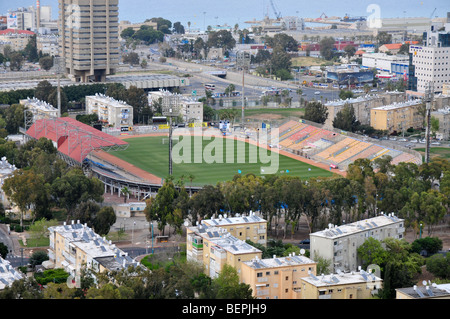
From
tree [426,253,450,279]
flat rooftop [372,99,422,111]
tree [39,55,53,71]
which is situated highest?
tree [39,55,53,71]

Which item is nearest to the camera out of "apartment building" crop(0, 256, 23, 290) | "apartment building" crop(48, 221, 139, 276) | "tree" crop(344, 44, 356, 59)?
"apartment building" crop(0, 256, 23, 290)

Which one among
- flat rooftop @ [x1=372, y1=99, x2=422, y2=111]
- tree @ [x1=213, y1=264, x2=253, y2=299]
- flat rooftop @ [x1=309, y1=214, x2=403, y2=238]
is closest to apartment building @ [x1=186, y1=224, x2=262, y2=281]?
tree @ [x1=213, y1=264, x2=253, y2=299]

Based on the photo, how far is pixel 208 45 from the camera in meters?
94.6

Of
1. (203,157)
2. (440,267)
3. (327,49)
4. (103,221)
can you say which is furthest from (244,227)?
(327,49)

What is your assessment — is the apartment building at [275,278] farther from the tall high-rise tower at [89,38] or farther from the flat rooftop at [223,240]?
the tall high-rise tower at [89,38]

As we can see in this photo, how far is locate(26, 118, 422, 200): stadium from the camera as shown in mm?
37375

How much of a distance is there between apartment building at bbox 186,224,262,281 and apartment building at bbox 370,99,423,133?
27190mm

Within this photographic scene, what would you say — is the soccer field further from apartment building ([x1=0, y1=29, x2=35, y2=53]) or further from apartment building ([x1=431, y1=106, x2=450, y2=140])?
apartment building ([x1=0, y1=29, x2=35, y2=53])

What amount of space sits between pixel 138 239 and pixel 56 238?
14.3ft

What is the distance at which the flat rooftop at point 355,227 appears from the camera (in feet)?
81.0

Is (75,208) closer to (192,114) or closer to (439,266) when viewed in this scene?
(439,266)

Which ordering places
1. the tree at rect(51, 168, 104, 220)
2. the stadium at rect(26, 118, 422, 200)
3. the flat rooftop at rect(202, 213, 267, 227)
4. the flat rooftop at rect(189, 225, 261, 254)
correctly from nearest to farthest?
the flat rooftop at rect(189, 225, 261, 254), the flat rooftop at rect(202, 213, 267, 227), the tree at rect(51, 168, 104, 220), the stadium at rect(26, 118, 422, 200)
